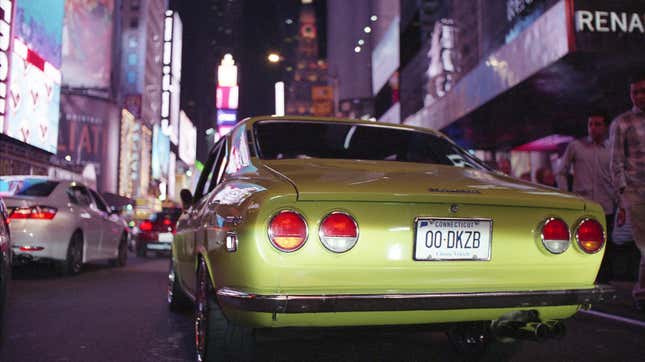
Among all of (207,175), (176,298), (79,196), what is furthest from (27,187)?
(207,175)

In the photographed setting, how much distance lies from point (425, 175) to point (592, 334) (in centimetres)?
224

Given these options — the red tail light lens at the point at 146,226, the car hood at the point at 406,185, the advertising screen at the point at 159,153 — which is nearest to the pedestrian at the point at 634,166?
the car hood at the point at 406,185

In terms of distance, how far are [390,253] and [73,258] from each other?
735 centimetres

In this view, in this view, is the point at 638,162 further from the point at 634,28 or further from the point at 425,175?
the point at 634,28

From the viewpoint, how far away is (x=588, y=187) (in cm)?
669

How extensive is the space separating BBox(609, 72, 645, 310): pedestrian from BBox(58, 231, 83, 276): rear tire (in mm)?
6898

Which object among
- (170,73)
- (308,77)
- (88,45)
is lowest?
(88,45)

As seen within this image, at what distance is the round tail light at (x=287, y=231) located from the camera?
2.55m

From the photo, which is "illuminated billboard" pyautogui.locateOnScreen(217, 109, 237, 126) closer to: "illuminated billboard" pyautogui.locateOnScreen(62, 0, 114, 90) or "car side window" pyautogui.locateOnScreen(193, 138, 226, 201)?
"illuminated billboard" pyautogui.locateOnScreen(62, 0, 114, 90)

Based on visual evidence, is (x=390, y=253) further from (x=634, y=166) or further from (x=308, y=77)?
(x=308, y=77)

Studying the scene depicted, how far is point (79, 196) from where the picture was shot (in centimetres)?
958

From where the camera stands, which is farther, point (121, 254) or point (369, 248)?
point (121, 254)

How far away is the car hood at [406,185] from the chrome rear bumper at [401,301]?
1.29 ft

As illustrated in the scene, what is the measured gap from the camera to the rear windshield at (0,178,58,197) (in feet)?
27.9
